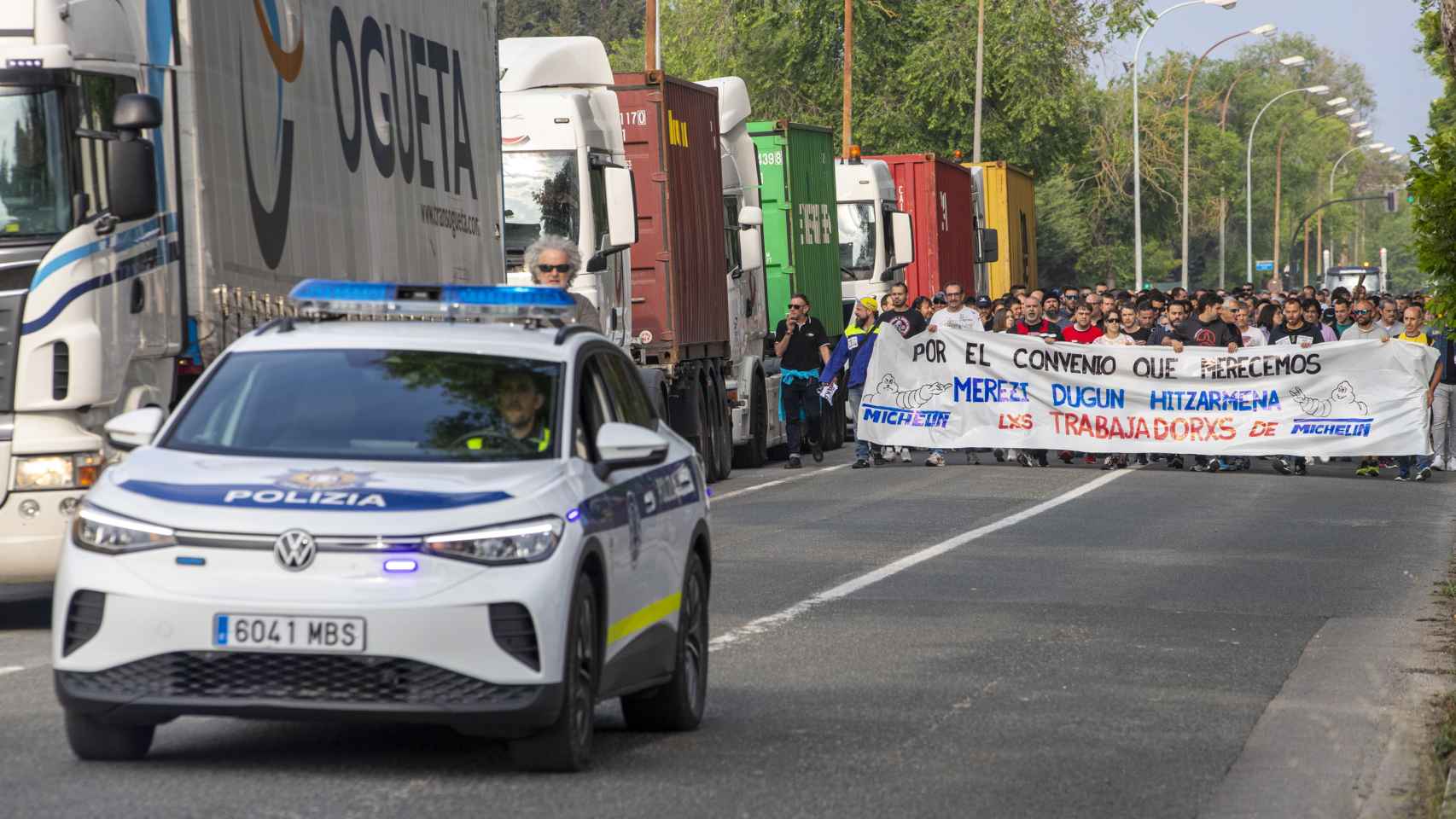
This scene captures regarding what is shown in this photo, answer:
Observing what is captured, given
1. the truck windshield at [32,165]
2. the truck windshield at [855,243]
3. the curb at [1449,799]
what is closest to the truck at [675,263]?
the truck windshield at [855,243]

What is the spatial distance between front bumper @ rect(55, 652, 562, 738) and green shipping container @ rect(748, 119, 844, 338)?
21.6m

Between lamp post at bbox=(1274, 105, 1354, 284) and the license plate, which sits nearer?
the license plate

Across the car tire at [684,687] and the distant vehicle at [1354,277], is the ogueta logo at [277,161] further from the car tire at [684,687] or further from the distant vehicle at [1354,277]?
the distant vehicle at [1354,277]

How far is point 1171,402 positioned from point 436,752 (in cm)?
1871

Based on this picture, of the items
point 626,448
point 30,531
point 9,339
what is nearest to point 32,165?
point 9,339

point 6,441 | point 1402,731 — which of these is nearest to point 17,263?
point 6,441

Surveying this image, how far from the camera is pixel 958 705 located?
9570 mm

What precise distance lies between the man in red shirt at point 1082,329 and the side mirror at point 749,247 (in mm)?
3375

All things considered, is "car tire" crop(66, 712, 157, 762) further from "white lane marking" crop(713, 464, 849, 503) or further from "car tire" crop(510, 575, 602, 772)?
"white lane marking" crop(713, 464, 849, 503)

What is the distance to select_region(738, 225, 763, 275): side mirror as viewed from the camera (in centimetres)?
2666

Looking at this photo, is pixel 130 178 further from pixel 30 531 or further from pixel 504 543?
pixel 504 543

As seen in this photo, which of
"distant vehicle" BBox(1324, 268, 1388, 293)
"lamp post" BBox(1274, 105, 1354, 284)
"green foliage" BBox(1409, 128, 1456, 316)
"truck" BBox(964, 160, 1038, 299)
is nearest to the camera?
"green foliage" BBox(1409, 128, 1456, 316)

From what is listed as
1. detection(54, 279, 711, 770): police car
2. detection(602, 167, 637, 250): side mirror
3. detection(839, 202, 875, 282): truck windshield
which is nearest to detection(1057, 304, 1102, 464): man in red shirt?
detection(839, 202, 875, 282): truck windshield

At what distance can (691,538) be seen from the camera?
8.78 metres
